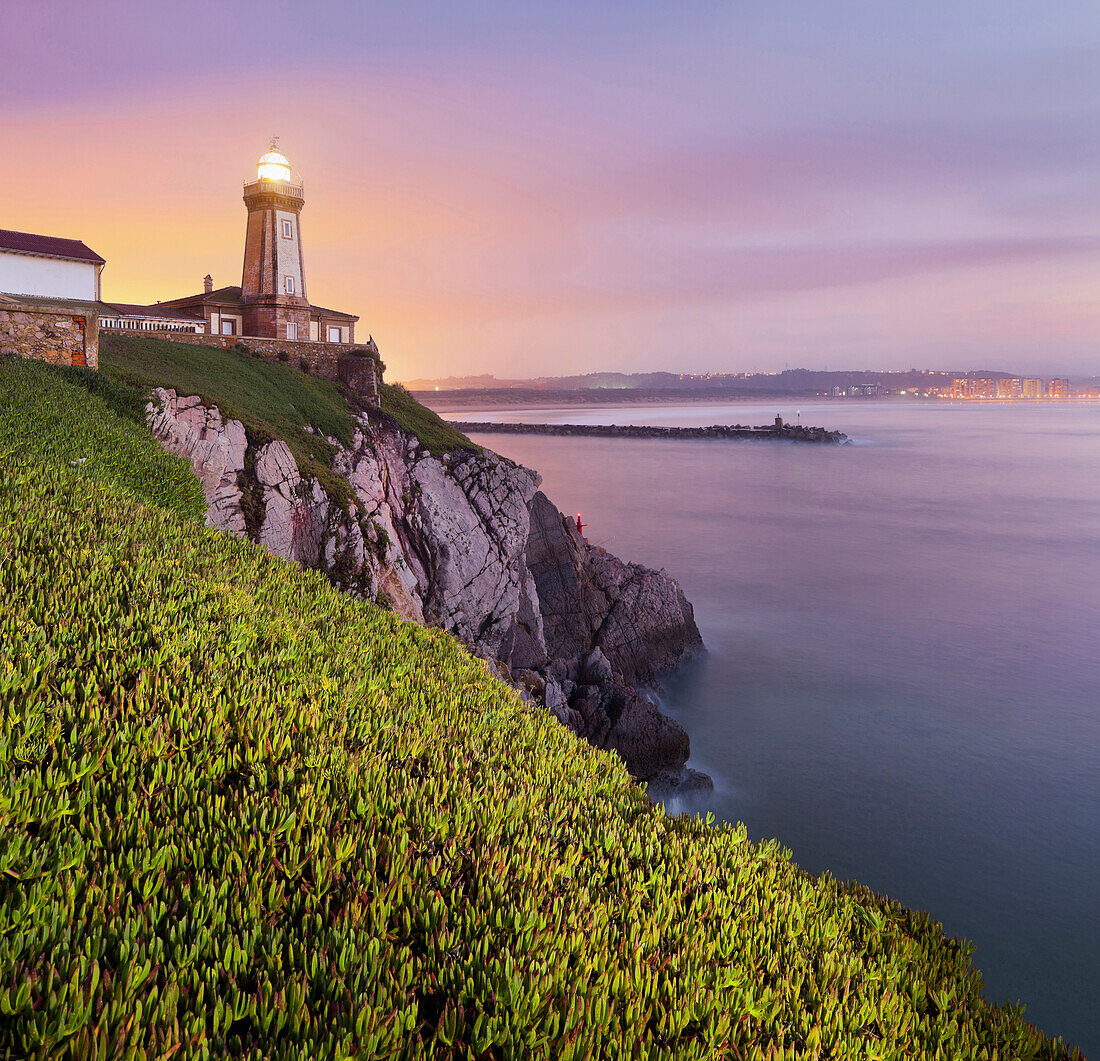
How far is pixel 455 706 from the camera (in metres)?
6.66

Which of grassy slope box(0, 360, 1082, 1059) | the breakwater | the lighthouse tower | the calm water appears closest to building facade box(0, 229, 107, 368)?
the lighthouse tower

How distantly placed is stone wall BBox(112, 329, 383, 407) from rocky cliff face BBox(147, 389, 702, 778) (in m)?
3.93

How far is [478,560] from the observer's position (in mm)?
26453

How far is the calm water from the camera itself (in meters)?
17.6

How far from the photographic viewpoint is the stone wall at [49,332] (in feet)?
58.4

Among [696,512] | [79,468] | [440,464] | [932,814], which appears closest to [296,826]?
[79,468]

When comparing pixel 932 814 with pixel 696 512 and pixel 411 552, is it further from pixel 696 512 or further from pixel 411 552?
pixel 696 512

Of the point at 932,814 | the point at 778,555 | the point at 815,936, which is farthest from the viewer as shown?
the point at 778,555

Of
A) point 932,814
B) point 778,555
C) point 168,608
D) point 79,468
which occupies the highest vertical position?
point 79,468

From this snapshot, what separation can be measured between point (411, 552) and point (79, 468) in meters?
15.0

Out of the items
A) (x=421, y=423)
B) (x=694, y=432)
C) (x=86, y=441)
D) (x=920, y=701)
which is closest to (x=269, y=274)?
(x=421, y=423)

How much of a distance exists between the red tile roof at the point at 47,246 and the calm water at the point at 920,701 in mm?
37478

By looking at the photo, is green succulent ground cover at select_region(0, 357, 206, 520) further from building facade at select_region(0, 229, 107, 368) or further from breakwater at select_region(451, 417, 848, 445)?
breakwater at select_region(451, 417, 848, 445)

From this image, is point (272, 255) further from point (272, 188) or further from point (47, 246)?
point (47, 246)
